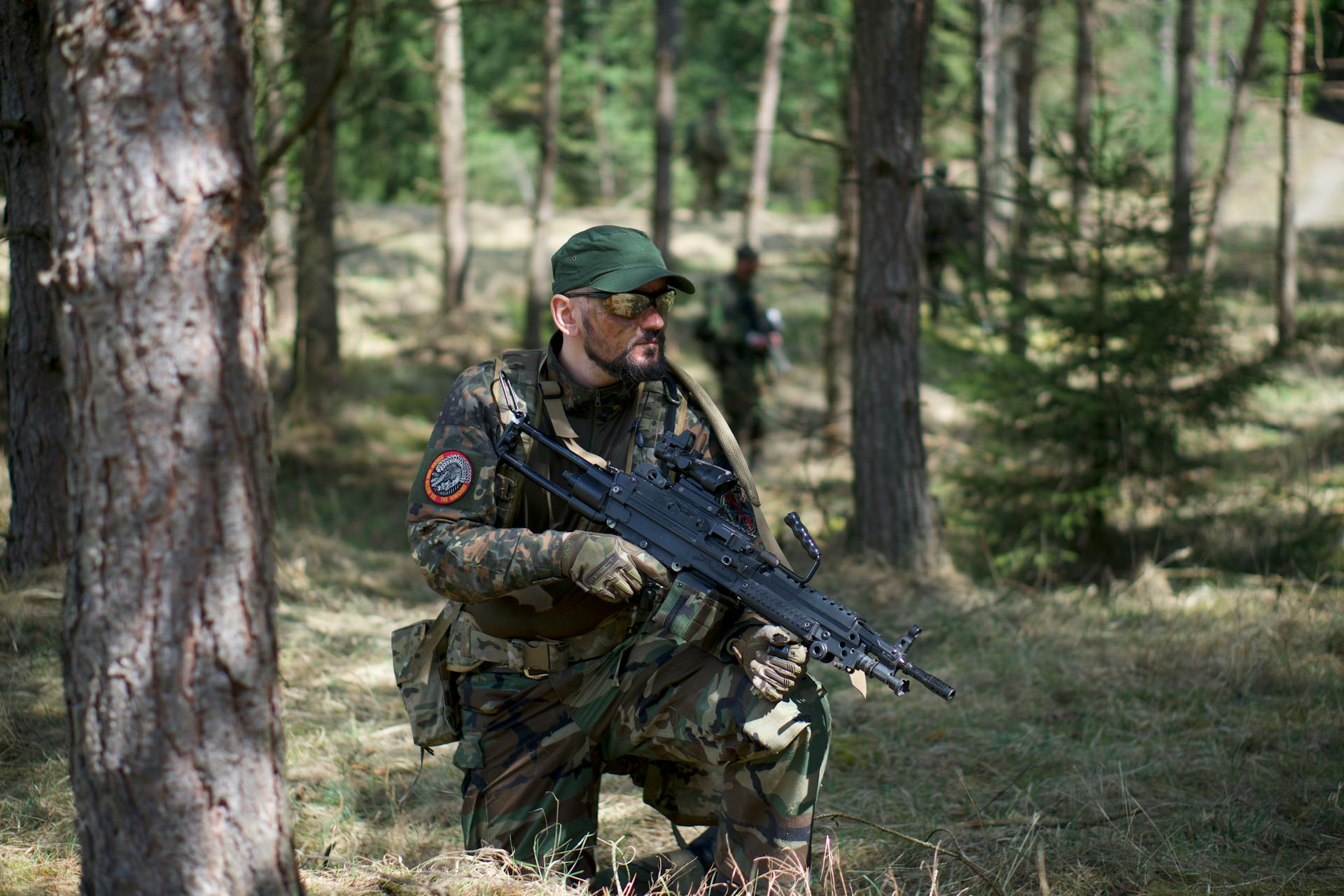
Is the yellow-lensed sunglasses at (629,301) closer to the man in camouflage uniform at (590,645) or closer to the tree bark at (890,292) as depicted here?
the man in camouflage uniform at (590,645)

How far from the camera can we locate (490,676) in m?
3.45

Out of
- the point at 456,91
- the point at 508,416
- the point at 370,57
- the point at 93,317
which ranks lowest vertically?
the point at 508,416

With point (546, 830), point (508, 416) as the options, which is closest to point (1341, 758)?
point (546, 830)

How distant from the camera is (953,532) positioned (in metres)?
9.29

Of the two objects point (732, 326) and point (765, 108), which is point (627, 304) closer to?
point (732, 326)

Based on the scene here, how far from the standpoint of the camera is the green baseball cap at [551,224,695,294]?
3367mm

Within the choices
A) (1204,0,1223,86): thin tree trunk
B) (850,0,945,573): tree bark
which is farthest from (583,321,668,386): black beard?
(1204,0,1223,86): thin tree trunk

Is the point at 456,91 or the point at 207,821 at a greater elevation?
the point at 456,91

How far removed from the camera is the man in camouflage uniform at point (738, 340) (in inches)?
425

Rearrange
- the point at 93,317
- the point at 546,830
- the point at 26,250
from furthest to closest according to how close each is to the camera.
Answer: the point at 26,250 < the point at 546,830 < the point at 93,317

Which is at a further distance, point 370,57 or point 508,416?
point 370,57

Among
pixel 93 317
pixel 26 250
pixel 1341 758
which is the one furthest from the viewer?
pixel 26 250

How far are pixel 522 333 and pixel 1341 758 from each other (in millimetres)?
13539

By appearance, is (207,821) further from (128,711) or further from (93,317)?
(93,317)
